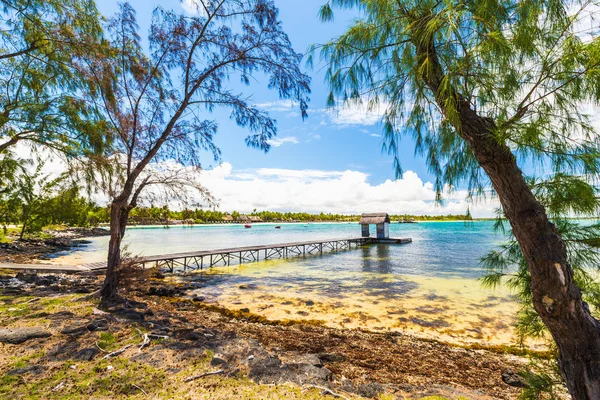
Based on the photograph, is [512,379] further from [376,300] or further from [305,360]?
[376,300]

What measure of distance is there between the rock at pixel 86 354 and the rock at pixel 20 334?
1102 mm

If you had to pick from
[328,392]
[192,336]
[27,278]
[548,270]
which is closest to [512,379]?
[328,392]

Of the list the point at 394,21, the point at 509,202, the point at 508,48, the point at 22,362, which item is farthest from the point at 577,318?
the point at 22,362

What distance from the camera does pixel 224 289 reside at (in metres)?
12.1

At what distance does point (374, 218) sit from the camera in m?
34.5

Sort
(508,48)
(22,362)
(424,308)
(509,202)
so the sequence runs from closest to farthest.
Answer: (508,48) < (509,202) < (22,362) < (424,308)

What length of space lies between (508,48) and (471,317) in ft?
31.2

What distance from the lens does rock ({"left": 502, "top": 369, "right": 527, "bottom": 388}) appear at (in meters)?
4.44

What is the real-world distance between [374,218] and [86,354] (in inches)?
1317

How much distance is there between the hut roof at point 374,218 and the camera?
3381cm

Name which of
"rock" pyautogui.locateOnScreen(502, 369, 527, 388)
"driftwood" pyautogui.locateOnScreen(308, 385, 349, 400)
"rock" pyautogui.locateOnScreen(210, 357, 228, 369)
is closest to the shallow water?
"rock" pyautogui.locateOnScreen(502, 369, 527, 388)

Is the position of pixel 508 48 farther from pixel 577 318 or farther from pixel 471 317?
pixel 471 317

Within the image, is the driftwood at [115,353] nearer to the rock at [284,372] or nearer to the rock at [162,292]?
the rock at [284,372]

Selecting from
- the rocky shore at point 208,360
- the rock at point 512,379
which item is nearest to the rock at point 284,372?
the rocky shore at point 208,360
